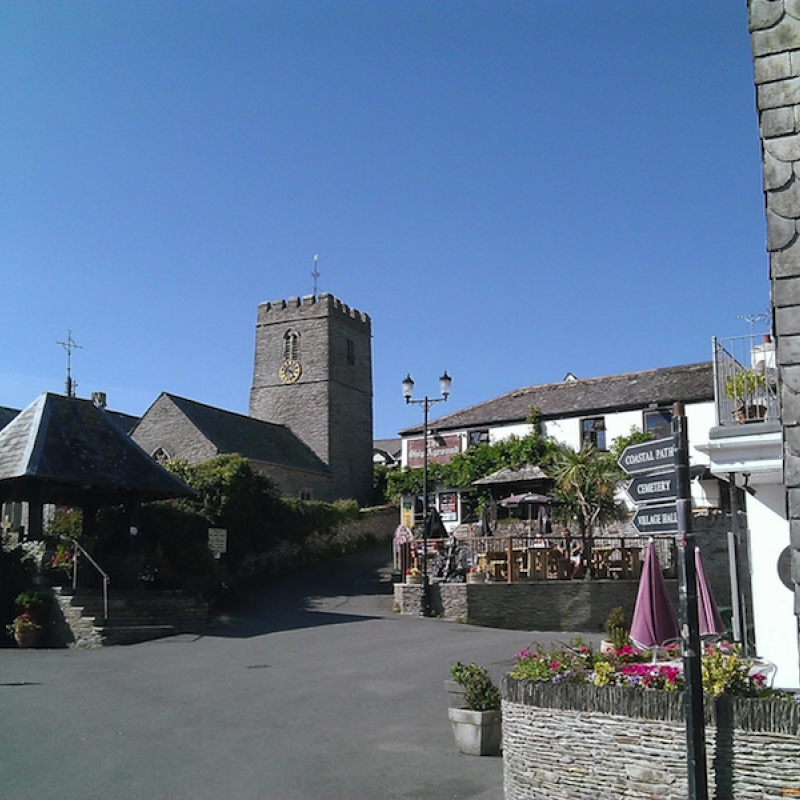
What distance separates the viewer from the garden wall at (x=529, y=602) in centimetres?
2270

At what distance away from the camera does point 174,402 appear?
135ft

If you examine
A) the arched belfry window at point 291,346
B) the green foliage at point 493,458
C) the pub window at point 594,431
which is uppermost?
the arched belfry window at point 291,346

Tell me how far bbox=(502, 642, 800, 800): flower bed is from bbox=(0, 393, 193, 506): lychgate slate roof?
15.6 metres

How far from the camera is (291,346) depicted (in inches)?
2105

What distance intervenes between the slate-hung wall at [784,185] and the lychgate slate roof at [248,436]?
35.8 meters

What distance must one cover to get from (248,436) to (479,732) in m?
36.2

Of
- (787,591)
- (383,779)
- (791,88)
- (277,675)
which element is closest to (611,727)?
(383,779)

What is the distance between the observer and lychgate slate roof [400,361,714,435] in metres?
36.0

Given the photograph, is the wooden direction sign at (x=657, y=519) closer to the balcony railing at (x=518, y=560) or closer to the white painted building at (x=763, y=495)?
the white painted building at (x=763, y=495)

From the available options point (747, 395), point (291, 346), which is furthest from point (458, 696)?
point (291, 346)

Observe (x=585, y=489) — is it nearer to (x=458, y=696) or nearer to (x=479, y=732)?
Result: (x=458, y=696)

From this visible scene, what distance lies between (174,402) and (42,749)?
1274 inches

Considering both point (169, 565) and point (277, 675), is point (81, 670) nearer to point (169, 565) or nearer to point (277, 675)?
point (277, 675)

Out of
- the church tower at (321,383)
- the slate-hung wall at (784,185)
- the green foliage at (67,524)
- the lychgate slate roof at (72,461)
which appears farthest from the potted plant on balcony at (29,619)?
the church tower at (321,383)
